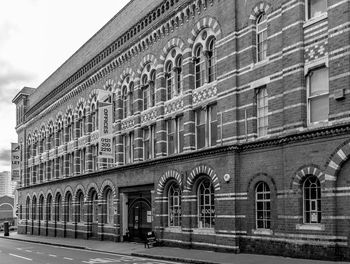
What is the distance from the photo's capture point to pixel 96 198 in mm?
41469

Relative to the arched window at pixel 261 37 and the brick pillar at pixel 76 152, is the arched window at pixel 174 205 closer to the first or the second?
the arched window at pixel 261 37

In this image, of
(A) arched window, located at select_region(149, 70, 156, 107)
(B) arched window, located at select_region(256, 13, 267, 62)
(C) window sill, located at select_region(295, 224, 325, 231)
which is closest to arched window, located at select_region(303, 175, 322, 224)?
(C) window sill, located at select_region(295, 224, 325, 231)

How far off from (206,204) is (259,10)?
10.2 metres

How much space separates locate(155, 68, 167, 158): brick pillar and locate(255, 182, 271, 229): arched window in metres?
8.90

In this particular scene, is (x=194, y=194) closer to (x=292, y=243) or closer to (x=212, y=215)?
(x=212, y=215)

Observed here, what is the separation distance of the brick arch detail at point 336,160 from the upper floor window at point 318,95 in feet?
5.19

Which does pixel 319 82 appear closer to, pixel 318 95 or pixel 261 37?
pixel 318 95

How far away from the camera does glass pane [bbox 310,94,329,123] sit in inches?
801

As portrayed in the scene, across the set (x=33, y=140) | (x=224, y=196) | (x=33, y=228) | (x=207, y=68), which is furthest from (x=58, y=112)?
(x=224, y=196)

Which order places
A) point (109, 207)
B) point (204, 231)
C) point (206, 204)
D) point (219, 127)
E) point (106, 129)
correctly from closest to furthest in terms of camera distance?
point (219, 127) → point (204, 231) → point (206, 204) → point (106, 129) → point (109, 207)

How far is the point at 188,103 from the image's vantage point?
2883 cm

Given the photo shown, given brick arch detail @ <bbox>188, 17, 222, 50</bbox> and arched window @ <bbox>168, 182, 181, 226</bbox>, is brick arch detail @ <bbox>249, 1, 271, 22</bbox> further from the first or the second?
arched window @ <bbox>168, 182, 181, 226</bbox>

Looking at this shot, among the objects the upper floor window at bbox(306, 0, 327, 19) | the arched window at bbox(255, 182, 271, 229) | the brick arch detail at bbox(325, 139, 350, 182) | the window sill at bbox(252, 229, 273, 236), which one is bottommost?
the window sill at bbox(252, 229, 273, 236)

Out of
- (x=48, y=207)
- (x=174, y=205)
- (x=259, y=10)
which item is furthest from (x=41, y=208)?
(x=259, y=10)
